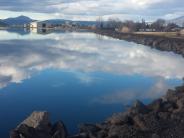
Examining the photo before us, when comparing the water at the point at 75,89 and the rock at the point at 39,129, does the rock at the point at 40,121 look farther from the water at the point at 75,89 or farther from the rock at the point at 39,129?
the water at the point at 75,89

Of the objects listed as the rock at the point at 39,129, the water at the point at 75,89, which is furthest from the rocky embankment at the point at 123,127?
the water at the point at 75,89

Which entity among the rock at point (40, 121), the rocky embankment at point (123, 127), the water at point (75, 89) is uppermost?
the rock at point (40, 121)

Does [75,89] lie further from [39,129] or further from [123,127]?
[39,129]

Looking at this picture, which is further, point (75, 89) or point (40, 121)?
point (75, 89)

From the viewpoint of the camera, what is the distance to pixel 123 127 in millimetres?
10367

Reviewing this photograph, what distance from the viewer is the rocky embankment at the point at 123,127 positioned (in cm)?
971

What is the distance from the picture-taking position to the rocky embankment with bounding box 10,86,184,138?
971cm

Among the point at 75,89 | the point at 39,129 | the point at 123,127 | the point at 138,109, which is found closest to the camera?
the point at 39,129

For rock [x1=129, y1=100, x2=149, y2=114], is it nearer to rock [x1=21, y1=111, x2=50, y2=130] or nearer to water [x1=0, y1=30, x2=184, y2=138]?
water [x1=0, y1=30, x2=184, y2=138]

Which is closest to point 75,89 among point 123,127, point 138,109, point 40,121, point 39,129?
point 138,109

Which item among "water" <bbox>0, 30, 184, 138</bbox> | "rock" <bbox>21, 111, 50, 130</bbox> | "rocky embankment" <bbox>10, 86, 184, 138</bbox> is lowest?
"water" <bbox>0, 30, 184, 138</bbox>

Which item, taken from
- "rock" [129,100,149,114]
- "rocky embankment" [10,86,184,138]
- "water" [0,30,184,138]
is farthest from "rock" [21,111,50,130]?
"rock" [129,100,149,114]

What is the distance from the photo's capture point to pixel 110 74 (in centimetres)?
2403

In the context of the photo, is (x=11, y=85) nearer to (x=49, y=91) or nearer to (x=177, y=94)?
(x=49, y=91)
